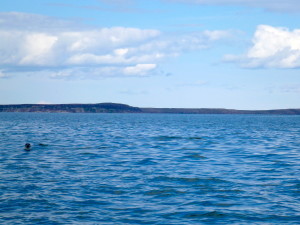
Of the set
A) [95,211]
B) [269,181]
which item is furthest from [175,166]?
[95,211]

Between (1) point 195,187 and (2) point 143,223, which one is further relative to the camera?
(1) point 195,187

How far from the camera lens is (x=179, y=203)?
20.8 m

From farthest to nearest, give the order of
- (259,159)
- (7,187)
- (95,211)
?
(259,159) < (7,187) < (95,211)

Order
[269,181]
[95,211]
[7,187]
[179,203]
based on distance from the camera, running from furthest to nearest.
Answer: [269,181] < [7,187] < [179,203] < [95,211]

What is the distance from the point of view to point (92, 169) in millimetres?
31094

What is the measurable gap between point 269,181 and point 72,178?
12.6m

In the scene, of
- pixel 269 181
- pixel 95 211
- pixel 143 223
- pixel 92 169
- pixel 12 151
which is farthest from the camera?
pixel 12 151

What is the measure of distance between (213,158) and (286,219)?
804 inches

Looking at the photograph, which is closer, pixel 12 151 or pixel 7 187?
pixel 7 187

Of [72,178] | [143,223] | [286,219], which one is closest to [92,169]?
[72,178]

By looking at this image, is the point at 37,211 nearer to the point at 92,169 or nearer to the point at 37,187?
the point at 37,187

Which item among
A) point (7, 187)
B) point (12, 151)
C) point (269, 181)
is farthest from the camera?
point (12, 151)

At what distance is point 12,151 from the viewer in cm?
4300

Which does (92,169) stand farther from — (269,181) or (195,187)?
(269,181)
